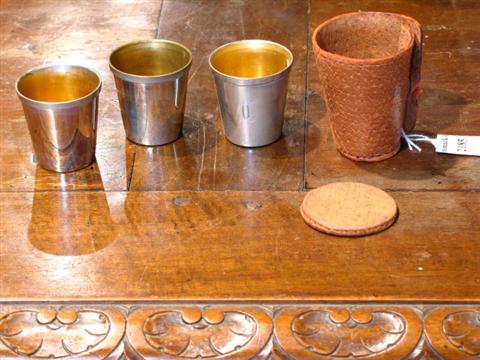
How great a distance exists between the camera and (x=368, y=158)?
121 cm

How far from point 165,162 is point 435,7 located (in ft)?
2.23

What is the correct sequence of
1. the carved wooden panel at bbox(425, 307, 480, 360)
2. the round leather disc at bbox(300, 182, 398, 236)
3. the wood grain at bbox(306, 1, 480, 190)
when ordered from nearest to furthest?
the carved wooden panel at bbox(425, 307, 480, 360) → the round leather disc at bbox(300, 182, 398, 236) → the wood grain at bbox(306, 1, 480, 190)

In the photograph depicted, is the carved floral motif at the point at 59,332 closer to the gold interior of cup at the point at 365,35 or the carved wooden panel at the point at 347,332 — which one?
the carved wooden panel at the point at 347,332

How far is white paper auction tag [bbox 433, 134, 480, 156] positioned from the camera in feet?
3.97

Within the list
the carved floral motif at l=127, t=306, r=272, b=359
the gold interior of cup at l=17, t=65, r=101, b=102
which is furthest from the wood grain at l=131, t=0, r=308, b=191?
the carved floral motif at l=127, t=306, r=272, b=359

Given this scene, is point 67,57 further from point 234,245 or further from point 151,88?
point 234,245

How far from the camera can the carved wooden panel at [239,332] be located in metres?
0.92

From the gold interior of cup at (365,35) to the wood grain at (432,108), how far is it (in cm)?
12

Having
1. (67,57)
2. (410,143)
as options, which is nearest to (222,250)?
(410,143)

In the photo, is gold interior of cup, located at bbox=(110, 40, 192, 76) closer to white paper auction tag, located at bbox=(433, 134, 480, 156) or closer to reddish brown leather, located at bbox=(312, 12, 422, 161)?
reddish brown leather, located at bbox=(312, 12, 422, 161)

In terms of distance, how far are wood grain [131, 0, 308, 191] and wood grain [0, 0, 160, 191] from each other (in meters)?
0.04

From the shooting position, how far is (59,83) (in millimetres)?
1245

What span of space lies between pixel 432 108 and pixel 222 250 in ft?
1.49

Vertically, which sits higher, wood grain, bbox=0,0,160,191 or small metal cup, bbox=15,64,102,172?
small metal cup, bbox=15,64,102,172
